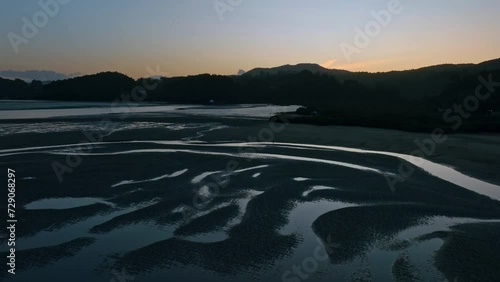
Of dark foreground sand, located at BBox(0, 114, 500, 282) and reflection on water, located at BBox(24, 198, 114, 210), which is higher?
reflection on water, located at BBox(24, 198, 114, 210)

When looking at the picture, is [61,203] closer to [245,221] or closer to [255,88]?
[245,221]

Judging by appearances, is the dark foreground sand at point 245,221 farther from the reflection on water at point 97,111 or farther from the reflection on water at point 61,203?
the reflection on water at point 97,111

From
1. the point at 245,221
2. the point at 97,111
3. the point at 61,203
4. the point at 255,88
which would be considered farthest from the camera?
the point at 255,88

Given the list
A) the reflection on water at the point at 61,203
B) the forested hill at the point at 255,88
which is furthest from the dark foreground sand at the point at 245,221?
the forested hill at the point at 255,88

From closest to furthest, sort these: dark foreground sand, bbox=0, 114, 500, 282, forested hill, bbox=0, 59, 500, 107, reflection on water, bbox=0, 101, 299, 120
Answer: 1. dark foreground sand, bbox=0, 114, 500, 282
2. reflection on water, bbox=0, 101, 299, 120
3. forested hill, bbox=0, 59, 500, 107

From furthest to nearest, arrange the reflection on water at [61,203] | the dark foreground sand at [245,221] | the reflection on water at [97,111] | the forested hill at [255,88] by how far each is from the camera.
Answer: the forested hill at [255,88] < the reflection on water at [97,111] < the reflection on water at [61,203] < the dark foreground sand at [245,221]

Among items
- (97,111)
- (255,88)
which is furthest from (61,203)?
(255,88)

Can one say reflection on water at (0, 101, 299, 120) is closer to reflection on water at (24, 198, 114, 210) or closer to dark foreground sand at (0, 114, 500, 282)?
dark foreground sand at (0, 114, 500, 282)

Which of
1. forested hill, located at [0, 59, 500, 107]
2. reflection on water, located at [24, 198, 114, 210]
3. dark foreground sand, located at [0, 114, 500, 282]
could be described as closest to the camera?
dark foreground sand, located at [0, 114, 500, 282]

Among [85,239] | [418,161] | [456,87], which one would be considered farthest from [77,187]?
[456,87]

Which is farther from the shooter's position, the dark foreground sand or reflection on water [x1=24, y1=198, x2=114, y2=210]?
reflection on water [x1=24, y1=198, x2=114, y2=210]

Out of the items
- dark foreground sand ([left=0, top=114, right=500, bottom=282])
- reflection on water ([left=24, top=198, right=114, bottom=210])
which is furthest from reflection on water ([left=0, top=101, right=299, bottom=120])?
reflection on water ([left=24, top=198, right=114, bottom=210])
